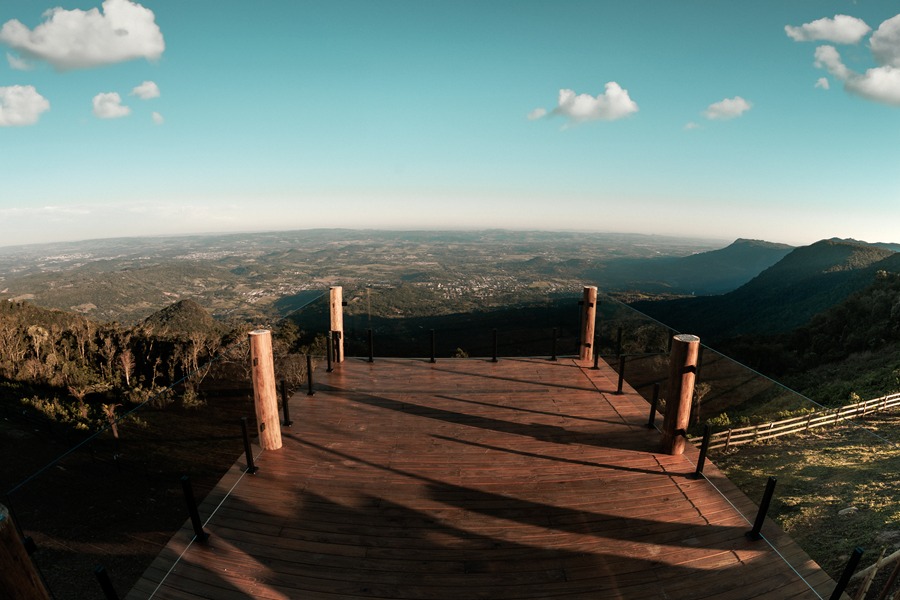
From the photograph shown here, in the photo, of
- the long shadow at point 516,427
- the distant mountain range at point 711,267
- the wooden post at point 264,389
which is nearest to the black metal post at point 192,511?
the wooden post at point 264,389

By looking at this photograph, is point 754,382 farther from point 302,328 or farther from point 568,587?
point 302,328

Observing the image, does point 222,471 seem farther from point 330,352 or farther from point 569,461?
point 569,461

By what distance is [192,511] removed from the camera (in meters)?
3.24

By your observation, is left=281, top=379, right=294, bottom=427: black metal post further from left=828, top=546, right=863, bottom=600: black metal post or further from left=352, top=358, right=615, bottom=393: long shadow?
left=828, top=546, right=863, bottom=600: black metal post

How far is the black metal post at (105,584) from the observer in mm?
2544

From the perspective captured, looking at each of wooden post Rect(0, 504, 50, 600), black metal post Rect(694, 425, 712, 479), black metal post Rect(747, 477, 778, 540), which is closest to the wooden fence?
black metal post Rect(694, 425, 712, 479)

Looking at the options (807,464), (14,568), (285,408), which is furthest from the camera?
(285,408)

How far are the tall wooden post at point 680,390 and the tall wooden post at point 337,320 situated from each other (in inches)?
218

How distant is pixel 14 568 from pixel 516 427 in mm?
4471

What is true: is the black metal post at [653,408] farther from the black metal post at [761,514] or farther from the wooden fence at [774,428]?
the black metal post at [761,514]

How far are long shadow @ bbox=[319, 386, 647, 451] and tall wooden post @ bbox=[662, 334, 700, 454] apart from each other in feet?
1.18

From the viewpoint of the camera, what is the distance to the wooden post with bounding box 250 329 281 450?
4.52 metres

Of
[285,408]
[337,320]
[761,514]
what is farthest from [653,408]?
[337,320]

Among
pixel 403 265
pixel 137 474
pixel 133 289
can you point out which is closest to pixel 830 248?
pixel 403 265
